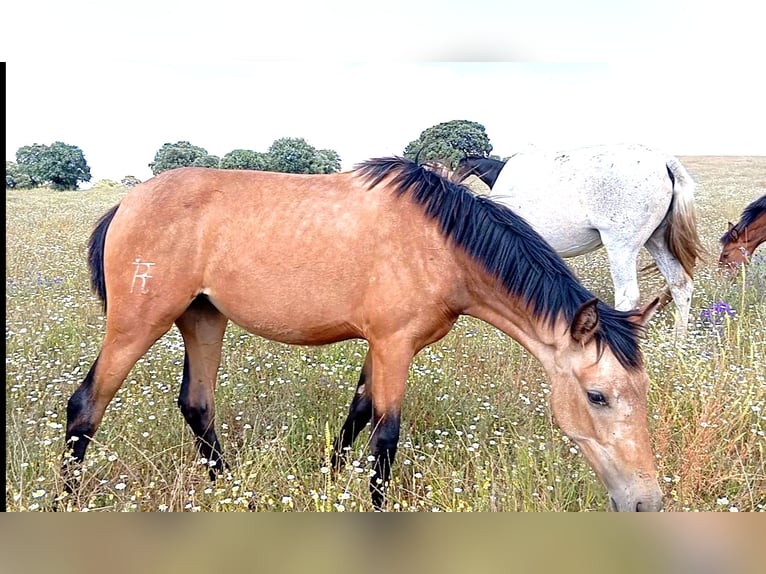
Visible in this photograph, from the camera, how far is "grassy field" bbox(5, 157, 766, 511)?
2488 mm

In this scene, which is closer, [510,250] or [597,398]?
[597,398]

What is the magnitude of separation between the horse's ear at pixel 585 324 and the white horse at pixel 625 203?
1804mm

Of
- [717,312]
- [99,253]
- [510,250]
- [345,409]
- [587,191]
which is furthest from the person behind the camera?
[587,191]

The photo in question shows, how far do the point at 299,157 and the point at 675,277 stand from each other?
9.57 feet

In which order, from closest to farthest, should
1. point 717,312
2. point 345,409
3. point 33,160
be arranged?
point 345,409 < point 33,160 < point 717,312

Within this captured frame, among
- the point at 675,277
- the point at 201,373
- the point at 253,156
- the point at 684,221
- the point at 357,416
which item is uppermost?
the point at 253,156

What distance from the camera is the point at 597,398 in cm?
211

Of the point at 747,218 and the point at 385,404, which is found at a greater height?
the point at 747,218

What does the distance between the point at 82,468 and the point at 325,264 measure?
1514 mm

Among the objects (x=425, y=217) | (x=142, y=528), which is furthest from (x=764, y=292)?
(x=142, y=528)

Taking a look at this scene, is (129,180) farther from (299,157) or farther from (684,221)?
(684,221)

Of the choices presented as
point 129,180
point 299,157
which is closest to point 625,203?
point 299,157

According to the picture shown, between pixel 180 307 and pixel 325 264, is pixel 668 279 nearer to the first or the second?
pixel 325 264

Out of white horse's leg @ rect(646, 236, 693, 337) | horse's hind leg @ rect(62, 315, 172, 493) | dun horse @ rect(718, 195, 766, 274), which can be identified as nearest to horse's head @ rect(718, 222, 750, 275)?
dun horse @ rect(718, 195, 766, 274)
